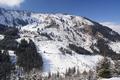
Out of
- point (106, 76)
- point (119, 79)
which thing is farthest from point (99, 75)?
point (119, 79)

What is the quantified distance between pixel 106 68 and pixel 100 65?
1.70 m

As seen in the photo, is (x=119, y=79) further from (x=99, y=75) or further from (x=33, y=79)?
(x=33, y=79)

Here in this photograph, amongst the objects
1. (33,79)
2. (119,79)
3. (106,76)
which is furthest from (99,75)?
(33,79)

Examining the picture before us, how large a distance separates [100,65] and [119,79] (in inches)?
439

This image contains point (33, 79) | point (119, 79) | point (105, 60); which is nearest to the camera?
point (119, 79)

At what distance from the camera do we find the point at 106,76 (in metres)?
51.2

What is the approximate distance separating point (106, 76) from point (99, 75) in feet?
4.13

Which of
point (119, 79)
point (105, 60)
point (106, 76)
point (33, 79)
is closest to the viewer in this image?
point (119, 79)

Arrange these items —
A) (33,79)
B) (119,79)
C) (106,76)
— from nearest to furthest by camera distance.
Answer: (119,79), (106,76), (33,79)

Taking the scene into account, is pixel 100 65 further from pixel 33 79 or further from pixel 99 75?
pixel 33 79

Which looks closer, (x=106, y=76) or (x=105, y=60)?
(x=106, y=76)

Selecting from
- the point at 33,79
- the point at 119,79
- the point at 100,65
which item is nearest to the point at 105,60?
the point at 100,65

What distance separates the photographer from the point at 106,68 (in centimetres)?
5206

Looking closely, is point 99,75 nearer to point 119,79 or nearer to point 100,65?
point 100,65
